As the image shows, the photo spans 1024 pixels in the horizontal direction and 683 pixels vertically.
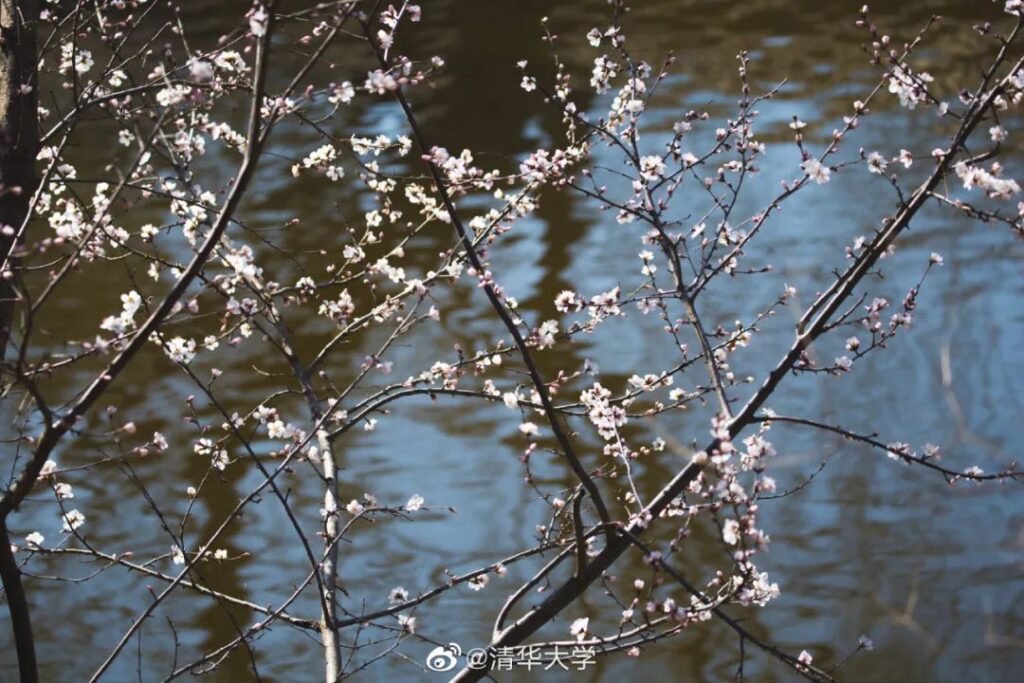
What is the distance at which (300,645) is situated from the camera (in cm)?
297

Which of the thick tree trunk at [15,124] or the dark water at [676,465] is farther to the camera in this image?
the dark water at [676,465]

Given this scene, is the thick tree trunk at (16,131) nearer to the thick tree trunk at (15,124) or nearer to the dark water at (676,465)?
the thick tree trunk at (15,124)

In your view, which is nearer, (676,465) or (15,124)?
(15,124)

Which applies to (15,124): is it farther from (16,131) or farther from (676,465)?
(676,465)

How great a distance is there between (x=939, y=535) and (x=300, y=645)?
169 centimetres

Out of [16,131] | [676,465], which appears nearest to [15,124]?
A: [16,131]

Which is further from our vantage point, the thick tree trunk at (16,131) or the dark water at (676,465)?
the dark water at (676,465)

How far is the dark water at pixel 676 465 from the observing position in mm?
2900

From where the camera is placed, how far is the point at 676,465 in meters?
3.54

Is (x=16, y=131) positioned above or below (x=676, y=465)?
below

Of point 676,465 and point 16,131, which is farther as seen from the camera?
point 676,465

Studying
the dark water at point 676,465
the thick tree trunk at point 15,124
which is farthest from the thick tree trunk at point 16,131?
the dark water at point 676,465

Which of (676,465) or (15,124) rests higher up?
(676,465)

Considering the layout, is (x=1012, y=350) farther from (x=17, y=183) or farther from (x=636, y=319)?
(x=17, y=183)
